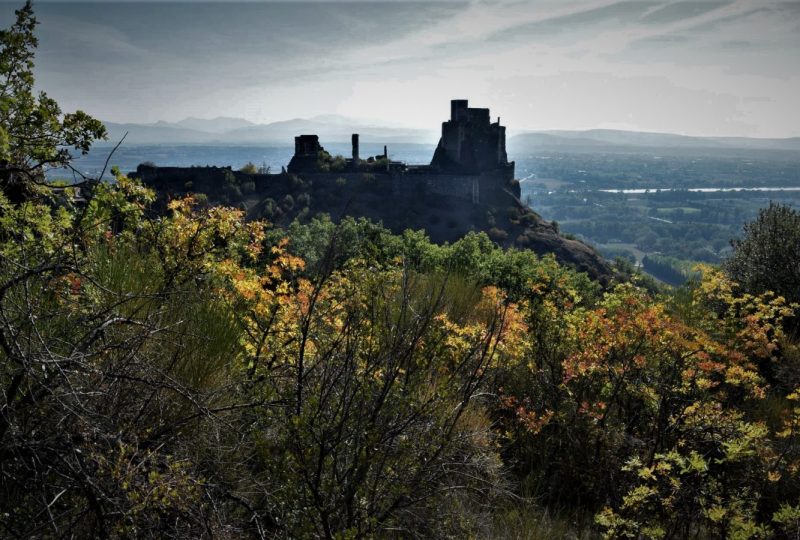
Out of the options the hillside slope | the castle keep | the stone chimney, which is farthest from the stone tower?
the stone chimney

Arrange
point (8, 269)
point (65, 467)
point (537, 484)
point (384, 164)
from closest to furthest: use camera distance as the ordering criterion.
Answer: point (65, 467)
point (8, 269)
point (537, 484)
point (384, 164)

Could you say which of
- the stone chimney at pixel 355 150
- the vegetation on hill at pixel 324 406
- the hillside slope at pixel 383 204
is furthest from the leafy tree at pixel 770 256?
the stone chimney at pixel 355 150

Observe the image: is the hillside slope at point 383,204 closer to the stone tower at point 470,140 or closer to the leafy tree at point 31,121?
the stone tower at point 470,140

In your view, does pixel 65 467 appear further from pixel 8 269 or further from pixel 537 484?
pixel 537 484

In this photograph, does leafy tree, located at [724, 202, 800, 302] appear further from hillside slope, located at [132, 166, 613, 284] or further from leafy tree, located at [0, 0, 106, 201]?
hillside slope, located at [132, 166, 613, 284]

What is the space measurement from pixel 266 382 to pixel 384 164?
69.7 meters

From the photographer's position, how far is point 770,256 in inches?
501

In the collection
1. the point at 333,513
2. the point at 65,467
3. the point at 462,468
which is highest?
the point at 65,467

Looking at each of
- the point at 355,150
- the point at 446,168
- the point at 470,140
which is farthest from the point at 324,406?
the point at 470,140

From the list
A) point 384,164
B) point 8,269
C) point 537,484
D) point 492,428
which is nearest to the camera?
point 8,269

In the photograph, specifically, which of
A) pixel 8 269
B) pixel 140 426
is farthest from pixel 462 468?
pixel 8 269

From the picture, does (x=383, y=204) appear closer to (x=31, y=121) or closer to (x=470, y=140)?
(x=470, y=140)

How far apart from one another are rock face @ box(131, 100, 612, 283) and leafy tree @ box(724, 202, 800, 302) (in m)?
46.3

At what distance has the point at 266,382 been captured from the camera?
353 centimetres
